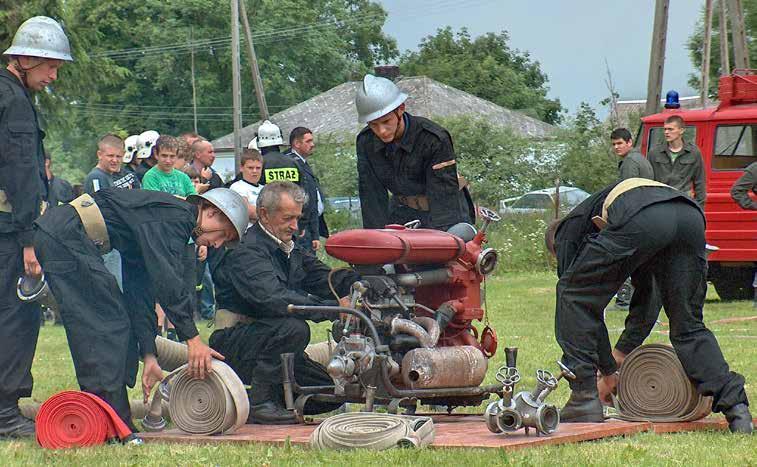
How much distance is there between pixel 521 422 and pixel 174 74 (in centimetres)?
6838

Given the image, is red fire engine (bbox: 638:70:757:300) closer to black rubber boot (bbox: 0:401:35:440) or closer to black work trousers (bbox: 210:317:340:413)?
black work trousers (bbox: 210:317:340:413)

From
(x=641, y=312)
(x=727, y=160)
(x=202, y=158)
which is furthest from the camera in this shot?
(x=727, y=160)

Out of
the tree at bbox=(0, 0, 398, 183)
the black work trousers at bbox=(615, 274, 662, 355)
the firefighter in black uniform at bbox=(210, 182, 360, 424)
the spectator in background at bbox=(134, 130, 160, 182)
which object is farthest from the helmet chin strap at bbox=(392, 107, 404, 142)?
the tree at bbox=(0, 0, 398, 183)

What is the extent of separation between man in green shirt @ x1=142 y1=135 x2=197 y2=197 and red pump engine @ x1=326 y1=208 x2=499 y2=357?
508 centimetres

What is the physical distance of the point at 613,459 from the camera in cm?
605

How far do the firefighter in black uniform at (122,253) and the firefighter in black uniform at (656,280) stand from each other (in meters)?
1.85

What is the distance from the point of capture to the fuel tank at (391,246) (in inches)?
287

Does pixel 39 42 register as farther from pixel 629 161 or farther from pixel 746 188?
pixel 746 188

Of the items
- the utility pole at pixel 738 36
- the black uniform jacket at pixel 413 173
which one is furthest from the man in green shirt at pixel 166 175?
the utility pole at pixel 738 36

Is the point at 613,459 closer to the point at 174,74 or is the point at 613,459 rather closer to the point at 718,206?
the point at 718,206

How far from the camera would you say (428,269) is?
24.9ft

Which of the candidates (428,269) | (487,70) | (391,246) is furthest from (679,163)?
(487,70)

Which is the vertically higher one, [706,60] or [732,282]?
[706,60]

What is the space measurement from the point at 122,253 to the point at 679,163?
9.63m
